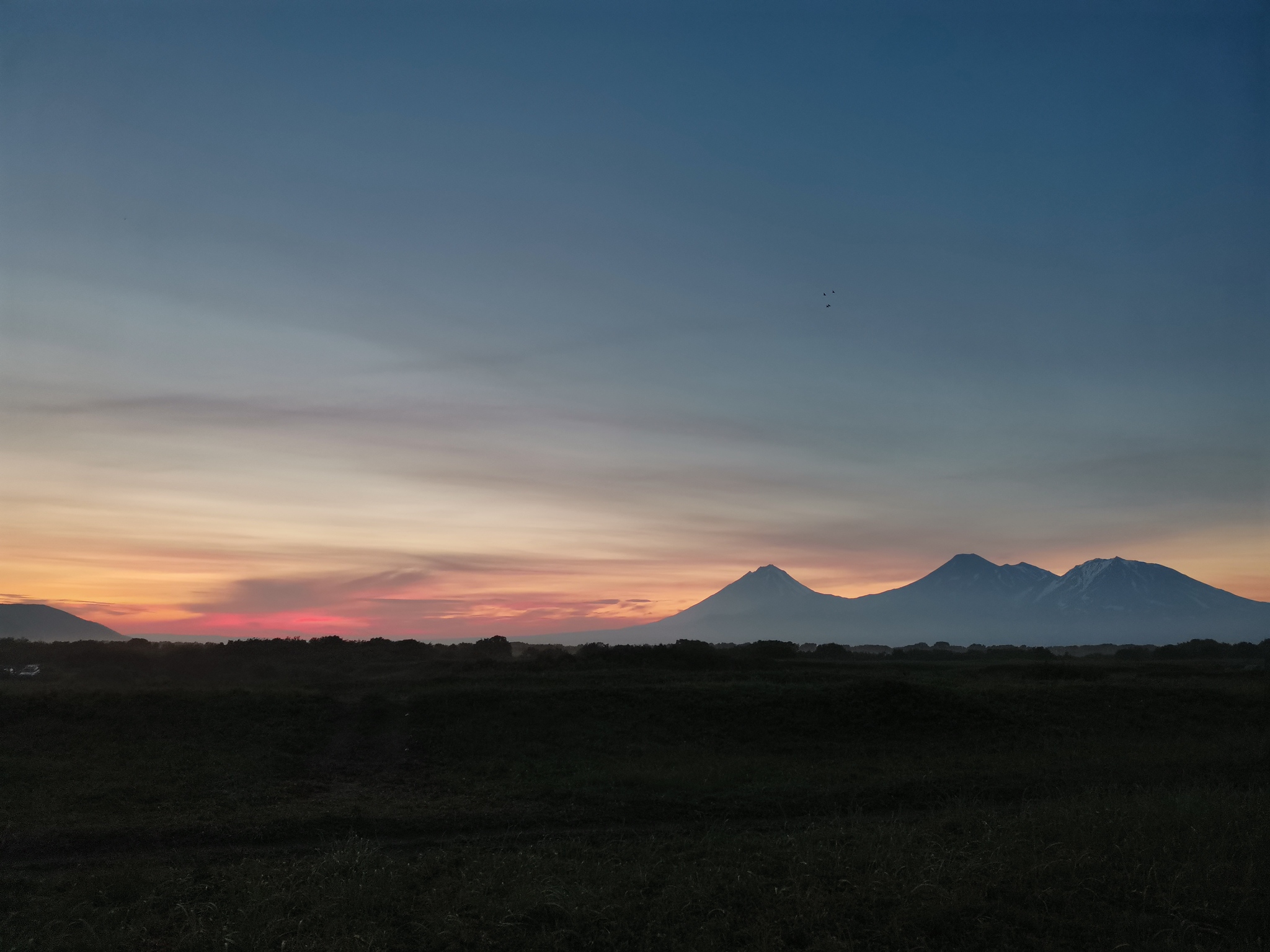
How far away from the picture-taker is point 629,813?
16281 mm

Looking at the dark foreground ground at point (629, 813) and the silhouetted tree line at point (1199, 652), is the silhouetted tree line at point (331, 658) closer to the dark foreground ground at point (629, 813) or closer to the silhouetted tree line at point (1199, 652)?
the dark foreground ground at point (629, 813)

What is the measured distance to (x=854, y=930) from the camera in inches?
374

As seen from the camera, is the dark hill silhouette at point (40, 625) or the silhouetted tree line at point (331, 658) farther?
the dark hill silhouette at point (40, 625)

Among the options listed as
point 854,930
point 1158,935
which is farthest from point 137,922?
point 1158,935

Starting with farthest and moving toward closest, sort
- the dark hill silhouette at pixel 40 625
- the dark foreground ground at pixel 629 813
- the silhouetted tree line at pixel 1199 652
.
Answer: the dark hill silhouette at pixel 40 625, the silhouetted tree line at pixel 1199 652, the dark foreground ground at pixel 629 813

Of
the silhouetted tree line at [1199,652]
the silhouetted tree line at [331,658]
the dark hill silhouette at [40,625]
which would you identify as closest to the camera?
the silhouetted tree line at [331,658]

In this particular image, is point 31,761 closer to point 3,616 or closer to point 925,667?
point 925,667

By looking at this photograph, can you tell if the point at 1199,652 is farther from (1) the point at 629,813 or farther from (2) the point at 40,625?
(2) the point at 40,625

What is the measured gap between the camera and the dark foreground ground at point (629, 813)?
32.1ft

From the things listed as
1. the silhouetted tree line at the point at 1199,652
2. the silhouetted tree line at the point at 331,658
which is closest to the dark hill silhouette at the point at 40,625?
Result: the silhouetted tree line at the point at 331,658

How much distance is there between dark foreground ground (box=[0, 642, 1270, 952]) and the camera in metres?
9.78

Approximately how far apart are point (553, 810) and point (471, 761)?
19.1 ft

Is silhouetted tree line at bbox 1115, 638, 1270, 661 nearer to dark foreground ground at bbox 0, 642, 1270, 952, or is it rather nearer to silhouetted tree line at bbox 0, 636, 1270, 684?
silhouetted tree line at bbox 0, 636, 1270, 684

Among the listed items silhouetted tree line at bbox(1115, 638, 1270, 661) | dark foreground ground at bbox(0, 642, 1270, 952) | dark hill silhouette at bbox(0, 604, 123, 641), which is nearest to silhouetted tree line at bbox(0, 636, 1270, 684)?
dark foreground ground at bbox(0, 642, 1270, 952)
